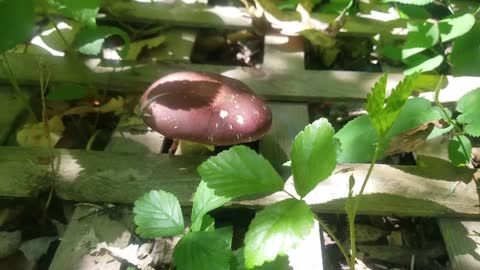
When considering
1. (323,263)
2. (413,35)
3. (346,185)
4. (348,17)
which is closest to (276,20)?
(348,17)

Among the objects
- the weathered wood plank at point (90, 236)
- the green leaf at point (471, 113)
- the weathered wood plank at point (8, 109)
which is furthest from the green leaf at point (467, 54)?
the weathered wood plank at point (8, 109)

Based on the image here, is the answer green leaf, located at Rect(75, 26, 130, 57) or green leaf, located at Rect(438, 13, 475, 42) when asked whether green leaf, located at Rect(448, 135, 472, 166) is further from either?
green leaf, located at Rect(75, 26, 130, 57)

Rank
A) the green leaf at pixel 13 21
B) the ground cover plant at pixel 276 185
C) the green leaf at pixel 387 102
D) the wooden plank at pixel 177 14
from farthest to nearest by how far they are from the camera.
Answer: the wooden plank at pixel 177 14, the green leaf at pixel 13 21, the ground cover plant at pixel 276 185, the green leaf at pixel 387 102

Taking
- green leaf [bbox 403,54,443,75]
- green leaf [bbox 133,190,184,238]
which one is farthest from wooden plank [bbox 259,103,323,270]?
green leaf [bbox 403,54,443,75]

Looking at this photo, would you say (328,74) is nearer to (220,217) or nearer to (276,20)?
(276,20)

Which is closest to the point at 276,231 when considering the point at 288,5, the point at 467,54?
the point at 467,54

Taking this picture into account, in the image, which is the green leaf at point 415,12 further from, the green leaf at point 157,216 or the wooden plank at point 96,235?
the green leaf at point 157,216
